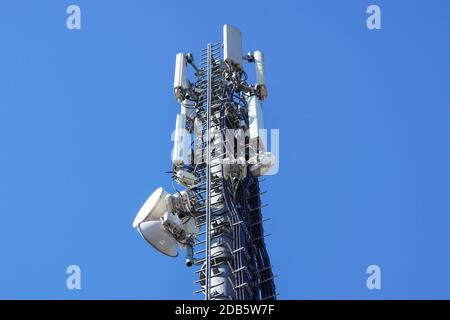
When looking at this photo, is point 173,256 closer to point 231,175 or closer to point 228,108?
point 231,175

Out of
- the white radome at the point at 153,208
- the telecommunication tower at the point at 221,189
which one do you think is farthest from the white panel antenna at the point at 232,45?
the white radome at the point at 153,208

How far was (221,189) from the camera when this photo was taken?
4194 centimetres

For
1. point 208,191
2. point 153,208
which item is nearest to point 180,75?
point 153,208

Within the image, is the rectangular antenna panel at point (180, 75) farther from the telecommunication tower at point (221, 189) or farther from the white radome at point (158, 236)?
the white radome at point (158, 236)

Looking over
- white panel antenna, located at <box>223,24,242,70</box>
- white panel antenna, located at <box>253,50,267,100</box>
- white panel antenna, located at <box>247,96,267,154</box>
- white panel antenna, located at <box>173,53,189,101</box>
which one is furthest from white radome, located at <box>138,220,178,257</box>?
white panel antenna, located at <box>223,24,242,70</box>

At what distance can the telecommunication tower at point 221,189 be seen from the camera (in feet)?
130

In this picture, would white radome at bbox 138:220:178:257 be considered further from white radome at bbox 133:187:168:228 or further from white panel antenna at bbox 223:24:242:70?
white panel antenna at bbox 223:24:242:70

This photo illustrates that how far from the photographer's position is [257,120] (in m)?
43.3

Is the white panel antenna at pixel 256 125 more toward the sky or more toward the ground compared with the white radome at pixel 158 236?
more toward the sky

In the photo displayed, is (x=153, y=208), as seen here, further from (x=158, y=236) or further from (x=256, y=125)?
(x=256, y=125)

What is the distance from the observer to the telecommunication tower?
39.6 metres
